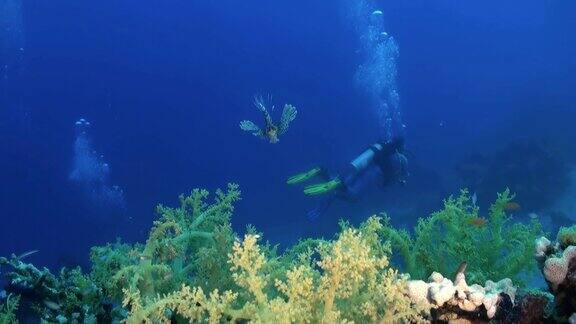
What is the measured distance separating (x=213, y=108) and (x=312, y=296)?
5852 centimetres

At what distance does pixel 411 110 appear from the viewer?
73438 millimetres

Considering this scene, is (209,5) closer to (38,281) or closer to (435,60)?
(435,60)

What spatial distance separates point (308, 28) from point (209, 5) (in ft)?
59.9

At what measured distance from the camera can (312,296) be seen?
3.11 metres

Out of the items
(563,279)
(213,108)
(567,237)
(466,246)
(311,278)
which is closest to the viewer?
(311,278)

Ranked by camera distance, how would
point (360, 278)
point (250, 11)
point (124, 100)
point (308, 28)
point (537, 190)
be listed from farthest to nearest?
point (308, 28) < point (250, 11) < point (124, 100) < point (537, 190) < point (360, 278)

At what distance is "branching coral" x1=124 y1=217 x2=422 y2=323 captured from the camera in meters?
2.99

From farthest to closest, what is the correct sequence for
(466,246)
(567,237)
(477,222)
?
(477,222), (466,246), (567,237)

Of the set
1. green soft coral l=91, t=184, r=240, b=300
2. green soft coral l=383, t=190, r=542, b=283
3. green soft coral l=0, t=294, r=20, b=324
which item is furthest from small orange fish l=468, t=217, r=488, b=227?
green soft coral l=0, t=294, r=20, b=324

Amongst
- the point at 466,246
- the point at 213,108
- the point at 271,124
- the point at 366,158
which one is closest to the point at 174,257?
the point at 466,246

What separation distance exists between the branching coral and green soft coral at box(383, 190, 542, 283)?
1.76 meters

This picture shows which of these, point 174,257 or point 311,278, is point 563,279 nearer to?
point 311,278

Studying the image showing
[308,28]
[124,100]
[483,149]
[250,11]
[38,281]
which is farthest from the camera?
[308,28]

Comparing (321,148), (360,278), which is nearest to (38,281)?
(360,278)
